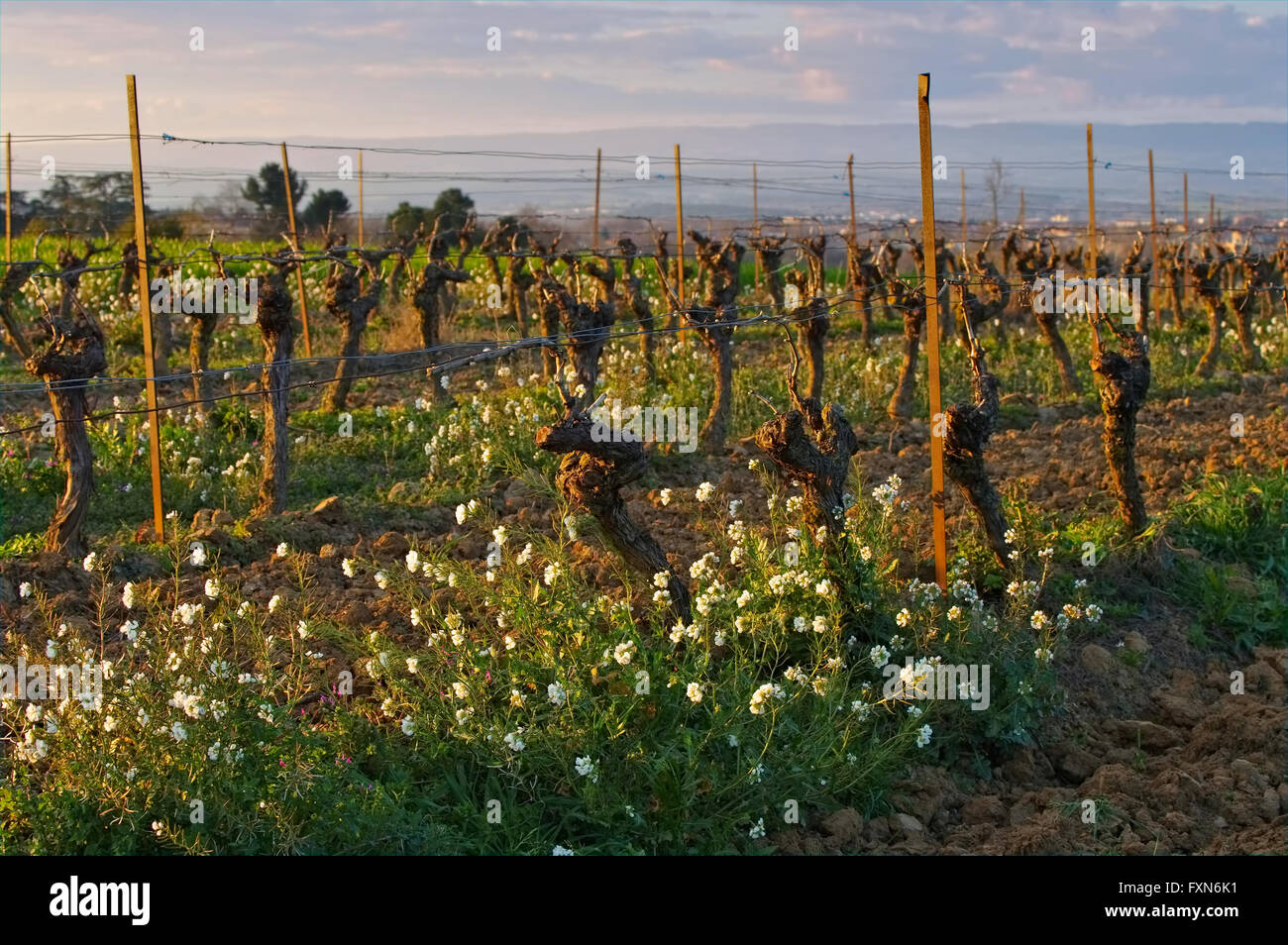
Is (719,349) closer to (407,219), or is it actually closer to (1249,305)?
(1249,305)

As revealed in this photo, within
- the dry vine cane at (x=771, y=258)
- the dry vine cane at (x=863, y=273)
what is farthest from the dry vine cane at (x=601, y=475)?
the dry vine cane at (x=863, y=273)

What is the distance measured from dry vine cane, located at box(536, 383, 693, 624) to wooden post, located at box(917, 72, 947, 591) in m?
1.40

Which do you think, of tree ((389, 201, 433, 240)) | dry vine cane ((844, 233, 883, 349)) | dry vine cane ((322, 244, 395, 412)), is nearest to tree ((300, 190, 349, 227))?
tree ((389, 201, 433, 240))

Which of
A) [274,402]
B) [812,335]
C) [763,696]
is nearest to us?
[763,696]

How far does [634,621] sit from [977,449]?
2.46 m

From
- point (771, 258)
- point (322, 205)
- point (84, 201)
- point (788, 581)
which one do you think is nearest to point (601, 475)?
point (788, 581)

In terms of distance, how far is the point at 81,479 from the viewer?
8.07 metres

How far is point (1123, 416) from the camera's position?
8250 mm

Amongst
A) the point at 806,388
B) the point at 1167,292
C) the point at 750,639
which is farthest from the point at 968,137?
the point at 750,639

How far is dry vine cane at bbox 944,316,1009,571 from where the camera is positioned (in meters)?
7.29

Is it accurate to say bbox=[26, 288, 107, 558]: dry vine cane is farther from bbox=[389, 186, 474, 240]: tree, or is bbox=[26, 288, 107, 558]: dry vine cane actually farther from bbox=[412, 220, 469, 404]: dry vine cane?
bbox=[389, 186, 474, 240]: tree

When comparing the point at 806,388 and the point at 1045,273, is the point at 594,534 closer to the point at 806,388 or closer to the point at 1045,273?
the point at 806,388

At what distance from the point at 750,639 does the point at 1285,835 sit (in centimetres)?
231

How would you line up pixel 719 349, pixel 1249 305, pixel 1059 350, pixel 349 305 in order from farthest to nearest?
pixel 1249 305
pixel 1059 350
pixel 349 305
pixel 719 349
